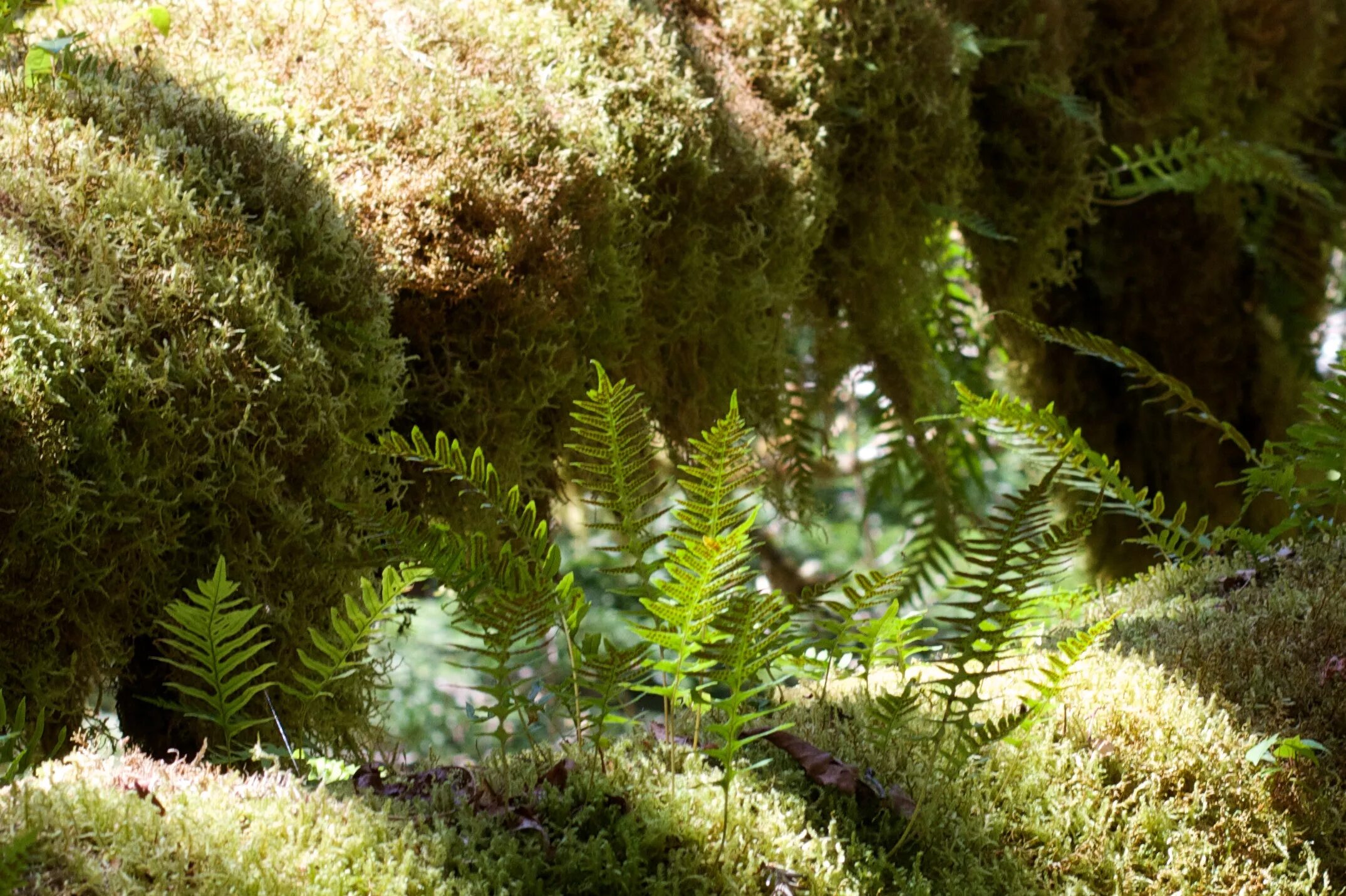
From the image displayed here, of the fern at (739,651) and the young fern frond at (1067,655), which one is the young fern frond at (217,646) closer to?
the fern at (739,651)

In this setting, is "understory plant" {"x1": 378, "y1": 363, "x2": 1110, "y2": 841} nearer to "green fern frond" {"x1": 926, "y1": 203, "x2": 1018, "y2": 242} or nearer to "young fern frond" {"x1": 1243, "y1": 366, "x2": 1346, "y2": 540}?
"young fern frond" {"x1": 1243, "y1": 366, "x2": 1346, "y2": 540}

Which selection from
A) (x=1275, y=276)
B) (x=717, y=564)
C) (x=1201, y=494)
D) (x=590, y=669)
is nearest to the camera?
(x=717, y=564)

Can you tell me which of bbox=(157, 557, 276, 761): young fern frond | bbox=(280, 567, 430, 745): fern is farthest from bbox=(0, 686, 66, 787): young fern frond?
bbox=(280, 567, 430, 745): fern

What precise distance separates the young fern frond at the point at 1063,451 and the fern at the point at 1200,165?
1.67 metres

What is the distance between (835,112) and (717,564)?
6.12ft

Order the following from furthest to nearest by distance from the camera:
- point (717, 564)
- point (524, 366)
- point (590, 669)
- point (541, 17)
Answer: point (541, 17), point (524, 366), point (590, 669), point (717, 564)

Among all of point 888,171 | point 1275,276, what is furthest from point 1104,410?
point 888,171

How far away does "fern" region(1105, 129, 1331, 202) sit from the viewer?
368 cm

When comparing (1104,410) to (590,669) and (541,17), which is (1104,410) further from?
(590,669)

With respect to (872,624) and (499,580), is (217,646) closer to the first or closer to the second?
(499,580)

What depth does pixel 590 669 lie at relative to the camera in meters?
1.55

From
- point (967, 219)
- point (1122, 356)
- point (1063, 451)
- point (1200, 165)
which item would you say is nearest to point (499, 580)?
point (1063, 451)

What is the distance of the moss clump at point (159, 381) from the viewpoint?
1.43 m

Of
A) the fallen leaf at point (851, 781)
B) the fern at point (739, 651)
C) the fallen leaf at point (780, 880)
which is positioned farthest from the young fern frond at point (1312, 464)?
the fallen leaf at point (780, 880)
